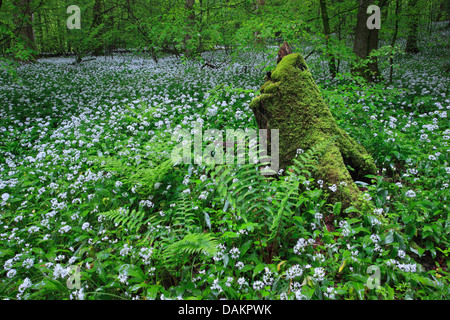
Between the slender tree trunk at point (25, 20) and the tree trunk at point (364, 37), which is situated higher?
the slender tree trunk at point (25, 20)

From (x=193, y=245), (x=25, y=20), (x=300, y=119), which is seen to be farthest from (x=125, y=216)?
(x=25, y=20)

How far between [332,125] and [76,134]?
219 inches

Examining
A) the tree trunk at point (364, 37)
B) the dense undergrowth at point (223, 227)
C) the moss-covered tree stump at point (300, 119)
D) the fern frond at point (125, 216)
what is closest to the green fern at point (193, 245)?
the dense undergrowth at point (223, 227)

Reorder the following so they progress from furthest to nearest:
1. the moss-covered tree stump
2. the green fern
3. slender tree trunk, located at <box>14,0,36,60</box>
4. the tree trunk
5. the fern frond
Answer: slender tree trunk, located at <box>14,0,36,60</box> → the tree trunk → the moss-covered tree stump → the fern frond → the green fern

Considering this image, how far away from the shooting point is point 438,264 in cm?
259

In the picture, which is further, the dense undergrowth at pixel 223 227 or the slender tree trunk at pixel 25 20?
the slender tree trunk at pixel 25 20

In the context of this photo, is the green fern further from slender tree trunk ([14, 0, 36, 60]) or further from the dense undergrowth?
slender tree trunk ([14, 0, 36, 60])

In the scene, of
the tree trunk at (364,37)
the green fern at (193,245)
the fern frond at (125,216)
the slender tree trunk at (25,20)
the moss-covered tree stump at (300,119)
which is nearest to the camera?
the green fern at (193,245)

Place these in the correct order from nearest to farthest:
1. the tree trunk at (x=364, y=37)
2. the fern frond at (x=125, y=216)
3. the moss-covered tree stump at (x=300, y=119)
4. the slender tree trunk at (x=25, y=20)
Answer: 1. the fern frond at (x=125, y=216)
2. the moss-covered tree stump at (x=300, y=119)
3. the tree trunk at (x=364, y=37)
4. the slender tree trunk at (x=25, y=20)

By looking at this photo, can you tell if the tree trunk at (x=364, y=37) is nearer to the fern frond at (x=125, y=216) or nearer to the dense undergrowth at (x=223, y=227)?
the dense undergrowth at (x=223, y=227)

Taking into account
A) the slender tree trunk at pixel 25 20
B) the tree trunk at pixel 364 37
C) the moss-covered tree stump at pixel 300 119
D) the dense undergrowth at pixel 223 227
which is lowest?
the dense undergrowth at pixel 223 227

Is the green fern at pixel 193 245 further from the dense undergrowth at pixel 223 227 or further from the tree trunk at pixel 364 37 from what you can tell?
the tree trunk at pixel 364 37

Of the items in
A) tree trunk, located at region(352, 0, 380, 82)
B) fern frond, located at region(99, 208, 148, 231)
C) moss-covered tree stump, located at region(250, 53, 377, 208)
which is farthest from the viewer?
tree trunk, located at region(352, 0, 380, 82)

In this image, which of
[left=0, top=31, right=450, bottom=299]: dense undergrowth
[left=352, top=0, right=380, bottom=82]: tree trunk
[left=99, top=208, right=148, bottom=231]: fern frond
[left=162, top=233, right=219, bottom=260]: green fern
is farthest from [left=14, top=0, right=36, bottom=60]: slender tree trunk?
[left=352, top=0, right=380, bottom=82]: tree trunk
